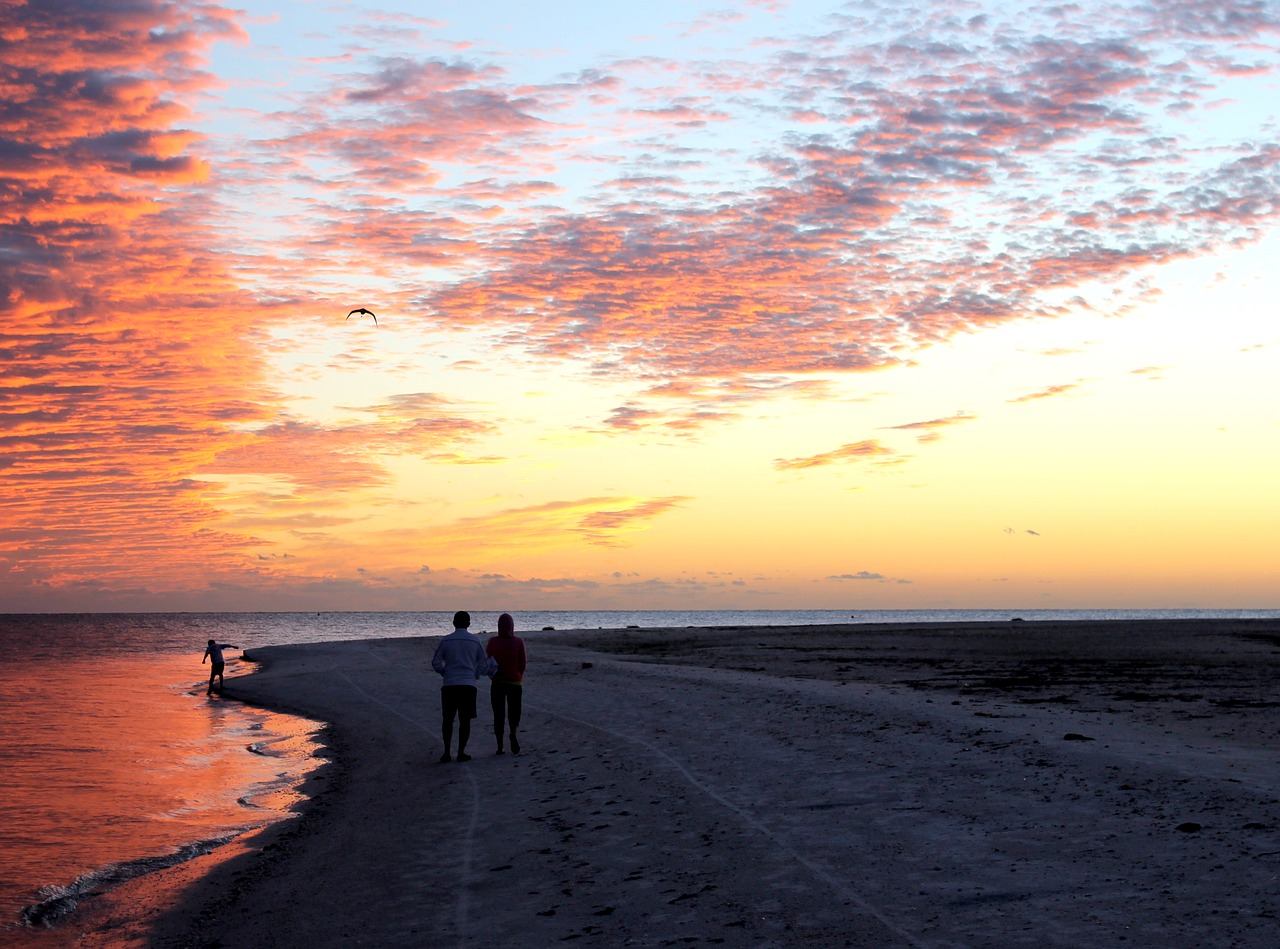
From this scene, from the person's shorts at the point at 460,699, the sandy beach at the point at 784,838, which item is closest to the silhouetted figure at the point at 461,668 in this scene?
the person's shorts at the point at 460,699

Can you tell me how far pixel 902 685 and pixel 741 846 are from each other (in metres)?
18.1

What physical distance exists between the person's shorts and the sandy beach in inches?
37.5

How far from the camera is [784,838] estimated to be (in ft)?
33.6

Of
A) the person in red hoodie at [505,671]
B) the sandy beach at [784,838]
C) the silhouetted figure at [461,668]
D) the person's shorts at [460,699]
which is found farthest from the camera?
the person in red hoodie at [505,671]

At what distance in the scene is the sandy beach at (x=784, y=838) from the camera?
7.78 m

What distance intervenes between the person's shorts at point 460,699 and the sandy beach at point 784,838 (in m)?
0.95

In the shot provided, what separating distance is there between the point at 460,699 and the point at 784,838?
328 inches

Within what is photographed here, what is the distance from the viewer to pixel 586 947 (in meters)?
7.76

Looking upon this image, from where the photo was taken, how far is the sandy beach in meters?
7.78

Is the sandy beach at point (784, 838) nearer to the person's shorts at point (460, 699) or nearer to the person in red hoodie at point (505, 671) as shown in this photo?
the person in red hoodie at point (505, 671)

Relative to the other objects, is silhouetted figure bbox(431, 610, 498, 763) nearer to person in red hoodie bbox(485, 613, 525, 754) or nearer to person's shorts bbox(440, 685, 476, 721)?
person's shorts bbox(440, 685, 476, 721)

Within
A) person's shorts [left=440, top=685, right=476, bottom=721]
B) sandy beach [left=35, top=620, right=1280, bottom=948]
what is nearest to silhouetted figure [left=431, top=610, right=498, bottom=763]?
person's shorts [left=440, top=685, right=476, bottom=721]

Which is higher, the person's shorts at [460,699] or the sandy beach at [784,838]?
the person's shorts at [460,699]

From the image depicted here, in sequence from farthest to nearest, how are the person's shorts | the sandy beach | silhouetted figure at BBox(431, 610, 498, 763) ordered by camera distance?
the person's shorts
silhouetted figure at BBox(431, 610, 498, 763)
the sandy beach
